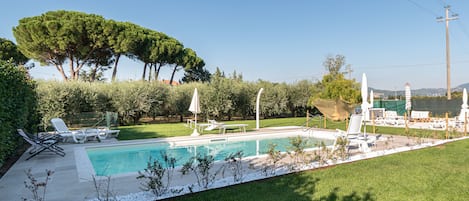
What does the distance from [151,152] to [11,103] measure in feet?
14.0

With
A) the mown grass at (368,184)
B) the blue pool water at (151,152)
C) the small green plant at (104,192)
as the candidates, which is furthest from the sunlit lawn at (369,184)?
the blue pool water at (151,152)

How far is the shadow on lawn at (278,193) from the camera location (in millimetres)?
4113

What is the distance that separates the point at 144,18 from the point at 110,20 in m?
2.48

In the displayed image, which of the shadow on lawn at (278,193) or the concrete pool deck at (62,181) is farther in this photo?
the concrete pool deck at (62,181)

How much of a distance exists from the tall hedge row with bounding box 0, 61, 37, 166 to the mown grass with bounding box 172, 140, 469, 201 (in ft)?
13.6

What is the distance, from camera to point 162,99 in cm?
1994

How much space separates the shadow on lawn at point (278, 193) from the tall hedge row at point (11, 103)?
4.12 metres

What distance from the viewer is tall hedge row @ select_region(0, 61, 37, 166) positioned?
5.73 metres

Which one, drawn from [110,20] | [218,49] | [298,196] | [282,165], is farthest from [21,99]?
[218,49]

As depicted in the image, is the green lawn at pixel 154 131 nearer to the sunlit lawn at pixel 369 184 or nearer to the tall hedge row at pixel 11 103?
the tall hedge row at pixel 11 103

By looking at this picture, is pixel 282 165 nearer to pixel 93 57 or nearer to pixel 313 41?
pixel 313 41

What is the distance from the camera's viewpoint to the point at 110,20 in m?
22.5

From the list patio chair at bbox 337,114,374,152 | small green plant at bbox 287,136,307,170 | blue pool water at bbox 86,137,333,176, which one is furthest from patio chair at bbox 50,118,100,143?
patio chair at bbox 337,114,374,152

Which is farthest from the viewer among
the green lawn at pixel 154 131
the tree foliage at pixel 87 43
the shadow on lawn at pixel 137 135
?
the tree foliage at pixel 87 43
